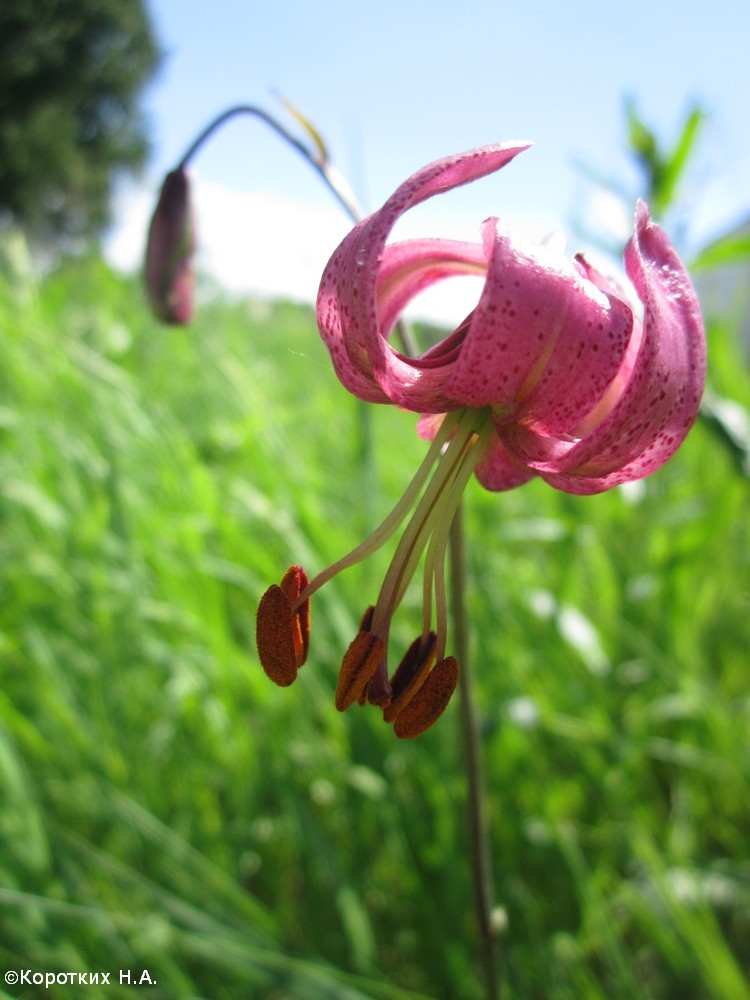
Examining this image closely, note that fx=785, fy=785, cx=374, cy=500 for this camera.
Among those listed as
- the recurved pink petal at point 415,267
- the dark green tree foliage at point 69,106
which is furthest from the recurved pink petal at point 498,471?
the dark green tree foliage at point 69,106

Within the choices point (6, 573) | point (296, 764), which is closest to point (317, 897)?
point (296, 764)

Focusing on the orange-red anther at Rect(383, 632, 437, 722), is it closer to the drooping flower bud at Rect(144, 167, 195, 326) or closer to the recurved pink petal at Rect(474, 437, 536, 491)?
the recurved pink petal at Rect(474, 437, 536, 491)

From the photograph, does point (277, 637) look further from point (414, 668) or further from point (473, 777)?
point (473, 777)

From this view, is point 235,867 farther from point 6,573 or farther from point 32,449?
point 32,449

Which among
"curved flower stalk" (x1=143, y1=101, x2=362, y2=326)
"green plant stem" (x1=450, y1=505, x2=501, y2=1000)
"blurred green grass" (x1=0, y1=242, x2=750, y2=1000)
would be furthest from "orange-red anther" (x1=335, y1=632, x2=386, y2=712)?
"curved flower stalk" (x1=143, y1=101, x2=362, y2=326)

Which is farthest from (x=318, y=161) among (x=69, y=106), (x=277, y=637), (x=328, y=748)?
(x=69, y=106)
